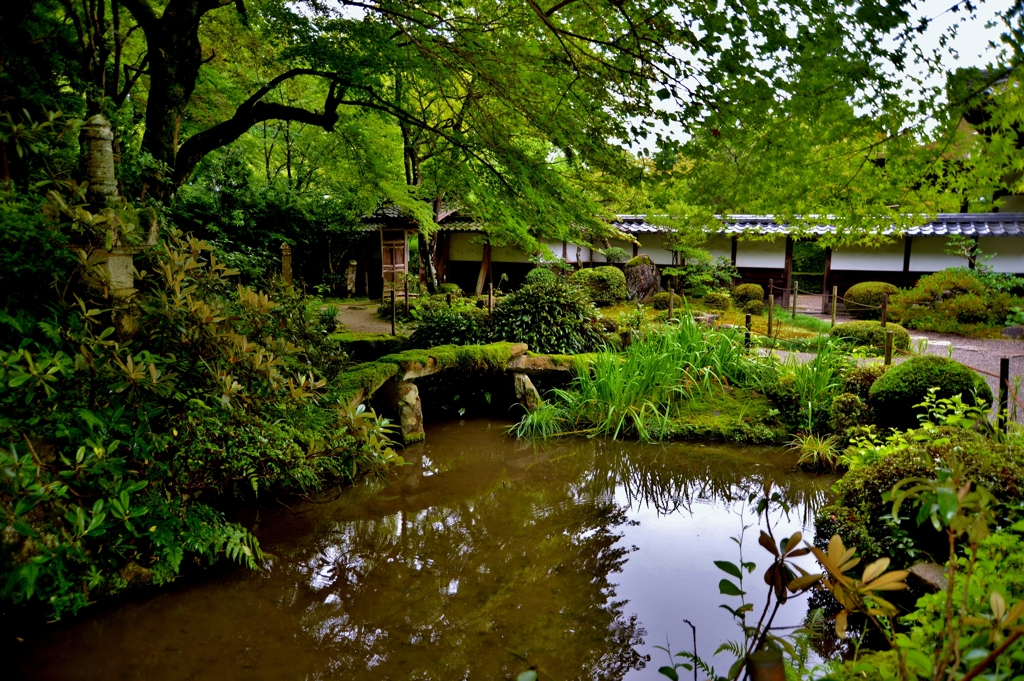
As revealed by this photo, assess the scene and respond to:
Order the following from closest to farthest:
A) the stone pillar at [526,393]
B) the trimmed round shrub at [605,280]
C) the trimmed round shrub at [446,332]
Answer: the stone pillar at [526,393], the trimmed round shrub at [446,332], the trimmed round shrub at [605,280]

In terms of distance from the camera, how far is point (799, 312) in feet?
54.5

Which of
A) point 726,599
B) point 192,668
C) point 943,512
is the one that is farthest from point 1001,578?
point 192,668

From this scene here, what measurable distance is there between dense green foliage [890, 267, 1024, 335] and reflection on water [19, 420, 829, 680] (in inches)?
371

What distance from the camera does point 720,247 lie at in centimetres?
1855

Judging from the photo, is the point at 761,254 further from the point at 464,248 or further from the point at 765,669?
the point at 765,669

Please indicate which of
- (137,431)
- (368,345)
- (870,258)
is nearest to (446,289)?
(368,345)

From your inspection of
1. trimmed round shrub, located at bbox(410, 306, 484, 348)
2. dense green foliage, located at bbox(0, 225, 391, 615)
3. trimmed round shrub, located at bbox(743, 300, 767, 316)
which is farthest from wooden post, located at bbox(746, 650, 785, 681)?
trimmed round shrub, located at bbox(743, 300, 767, 316)

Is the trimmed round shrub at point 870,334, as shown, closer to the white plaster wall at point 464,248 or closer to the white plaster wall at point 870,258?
the white plaster wall at point 870,258

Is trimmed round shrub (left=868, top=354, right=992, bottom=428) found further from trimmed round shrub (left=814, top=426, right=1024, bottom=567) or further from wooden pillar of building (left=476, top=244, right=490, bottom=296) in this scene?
wooden pillar of building (left=476, top=244, right=490, bottom=296)

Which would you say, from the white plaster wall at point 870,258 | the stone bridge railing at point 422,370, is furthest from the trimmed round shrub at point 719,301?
the stone bridge railing at point 422,370

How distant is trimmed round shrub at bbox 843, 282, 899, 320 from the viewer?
50.5 feet

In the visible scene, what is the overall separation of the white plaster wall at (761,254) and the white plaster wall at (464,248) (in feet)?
25.0

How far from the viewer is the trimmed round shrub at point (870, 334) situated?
10.9 meters

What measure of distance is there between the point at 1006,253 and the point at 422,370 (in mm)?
15356
